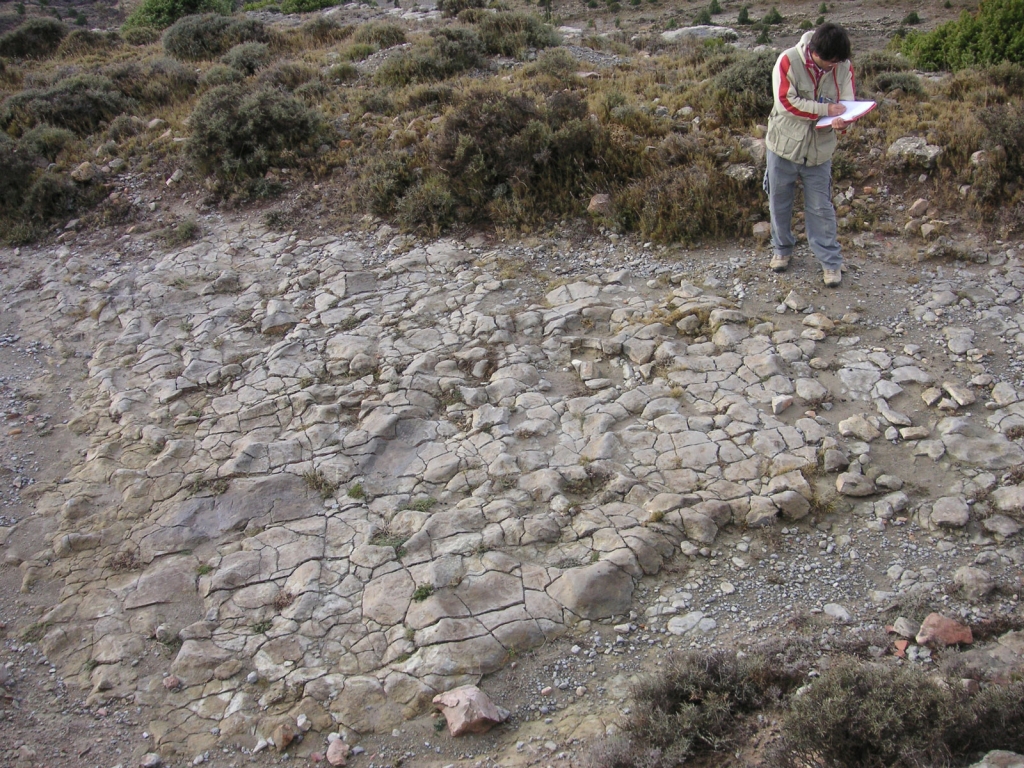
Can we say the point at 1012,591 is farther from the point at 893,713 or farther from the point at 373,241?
the point at 373,241

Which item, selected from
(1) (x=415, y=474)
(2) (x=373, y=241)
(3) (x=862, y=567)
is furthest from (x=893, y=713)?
(2) (x=373, y=241)

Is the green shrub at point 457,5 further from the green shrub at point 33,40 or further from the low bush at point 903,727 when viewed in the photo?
the low bush at point 903,727

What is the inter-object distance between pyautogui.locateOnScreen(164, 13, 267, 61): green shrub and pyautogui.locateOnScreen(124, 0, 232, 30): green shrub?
5154mm

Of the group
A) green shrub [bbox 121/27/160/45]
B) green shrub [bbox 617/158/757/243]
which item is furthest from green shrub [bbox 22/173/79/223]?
green shrub [bbox 121/27/160/45]

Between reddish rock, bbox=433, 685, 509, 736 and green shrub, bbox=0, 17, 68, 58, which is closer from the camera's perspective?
reddish rock, bbox=433, 685, 509, 736

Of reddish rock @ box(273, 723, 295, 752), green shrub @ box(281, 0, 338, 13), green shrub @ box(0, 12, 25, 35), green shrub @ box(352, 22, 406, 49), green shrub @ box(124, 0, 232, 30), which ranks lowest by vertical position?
reddish rock @ box(273, 723, 295, 752)

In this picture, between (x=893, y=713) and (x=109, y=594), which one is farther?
(x=109, y=594)

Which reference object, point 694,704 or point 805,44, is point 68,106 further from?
point 694,704

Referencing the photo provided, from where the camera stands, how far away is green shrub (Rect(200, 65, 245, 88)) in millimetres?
11477

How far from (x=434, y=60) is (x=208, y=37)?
19.3 ft

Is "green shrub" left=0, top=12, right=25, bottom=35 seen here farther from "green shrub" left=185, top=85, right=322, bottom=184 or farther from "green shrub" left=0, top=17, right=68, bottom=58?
"green shrub" left=185, top=85, right=322, bottom=184

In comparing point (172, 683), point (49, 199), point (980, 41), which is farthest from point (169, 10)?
point (172, 683)

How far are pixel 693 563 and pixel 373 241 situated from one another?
202 inches

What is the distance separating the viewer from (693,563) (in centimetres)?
404
